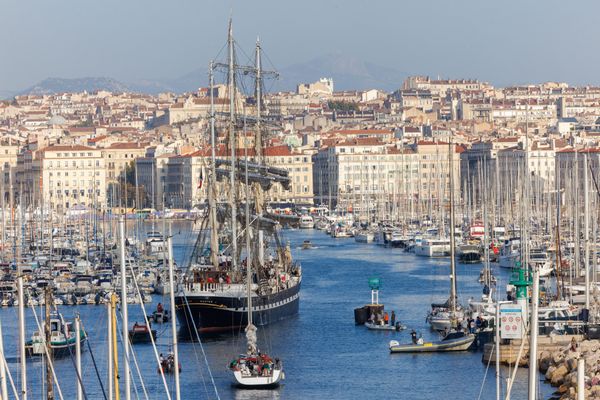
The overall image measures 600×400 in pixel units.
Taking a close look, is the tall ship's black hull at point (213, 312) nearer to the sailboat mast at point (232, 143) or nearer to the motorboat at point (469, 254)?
the sailboat mast at point (232, 143)

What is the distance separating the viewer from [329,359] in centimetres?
2638

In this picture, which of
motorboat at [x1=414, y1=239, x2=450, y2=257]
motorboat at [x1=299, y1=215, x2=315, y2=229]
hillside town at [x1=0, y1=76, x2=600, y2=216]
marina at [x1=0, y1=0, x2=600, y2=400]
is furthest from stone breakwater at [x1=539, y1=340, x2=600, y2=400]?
motorboat at [x1=299, y1=215, x2=315, y2=229]

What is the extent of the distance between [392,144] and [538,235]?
50555mm

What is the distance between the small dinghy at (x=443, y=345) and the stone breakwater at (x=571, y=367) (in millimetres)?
2580

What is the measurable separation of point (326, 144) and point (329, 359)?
228ft

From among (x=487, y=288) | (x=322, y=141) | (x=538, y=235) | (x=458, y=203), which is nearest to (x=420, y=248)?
(x=538, y=235)

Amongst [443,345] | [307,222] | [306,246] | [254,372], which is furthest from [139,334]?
[307,222]

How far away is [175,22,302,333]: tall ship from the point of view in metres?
29.3

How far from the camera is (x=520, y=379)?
74.4 ft

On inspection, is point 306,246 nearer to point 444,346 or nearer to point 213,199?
point 213,199

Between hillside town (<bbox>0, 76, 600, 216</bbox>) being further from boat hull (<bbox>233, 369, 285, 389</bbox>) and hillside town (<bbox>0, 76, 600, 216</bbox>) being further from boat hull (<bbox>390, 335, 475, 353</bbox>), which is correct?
boat hull (<bbox>233, 369, 285, 389</bbox>)

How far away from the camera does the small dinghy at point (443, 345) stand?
86.1 ft

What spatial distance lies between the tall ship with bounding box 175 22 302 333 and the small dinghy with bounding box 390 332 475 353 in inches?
95.6

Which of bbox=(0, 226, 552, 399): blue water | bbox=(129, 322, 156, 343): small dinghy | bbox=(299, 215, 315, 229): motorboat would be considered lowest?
bbox=(0, 226, 552, 399): blue water
